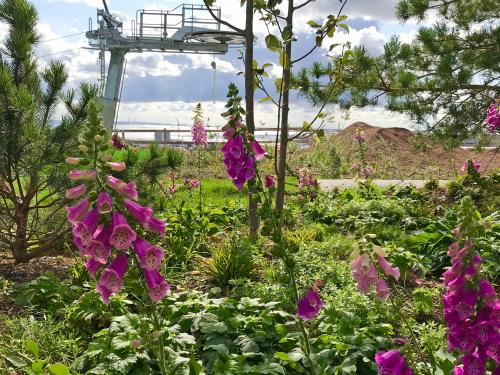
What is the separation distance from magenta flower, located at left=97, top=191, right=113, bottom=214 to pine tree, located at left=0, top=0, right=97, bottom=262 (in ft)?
9.34

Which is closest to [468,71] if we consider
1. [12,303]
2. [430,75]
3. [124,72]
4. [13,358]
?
[430,75]

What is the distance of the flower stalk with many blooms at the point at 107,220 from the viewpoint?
167cm

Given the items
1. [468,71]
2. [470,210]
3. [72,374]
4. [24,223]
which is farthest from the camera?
[468,71]

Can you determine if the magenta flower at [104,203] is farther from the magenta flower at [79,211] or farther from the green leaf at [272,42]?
the green leaf at [272,42]

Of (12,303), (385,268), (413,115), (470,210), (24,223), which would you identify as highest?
(413,115)

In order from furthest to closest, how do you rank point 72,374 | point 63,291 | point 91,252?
point 63,291 → point 72,374 → point 91,252

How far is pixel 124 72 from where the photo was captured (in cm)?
1884

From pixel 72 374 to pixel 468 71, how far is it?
242 inches

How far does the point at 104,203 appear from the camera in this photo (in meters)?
1.66

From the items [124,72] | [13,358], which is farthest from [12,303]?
[124,72]

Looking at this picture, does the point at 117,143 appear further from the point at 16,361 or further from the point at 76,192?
the point at 76,192

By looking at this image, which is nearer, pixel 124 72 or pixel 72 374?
pixel 72 374

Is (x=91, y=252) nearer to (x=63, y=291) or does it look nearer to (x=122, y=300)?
(x=122, y=300)

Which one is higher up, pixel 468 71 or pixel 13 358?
pixel 468 71
